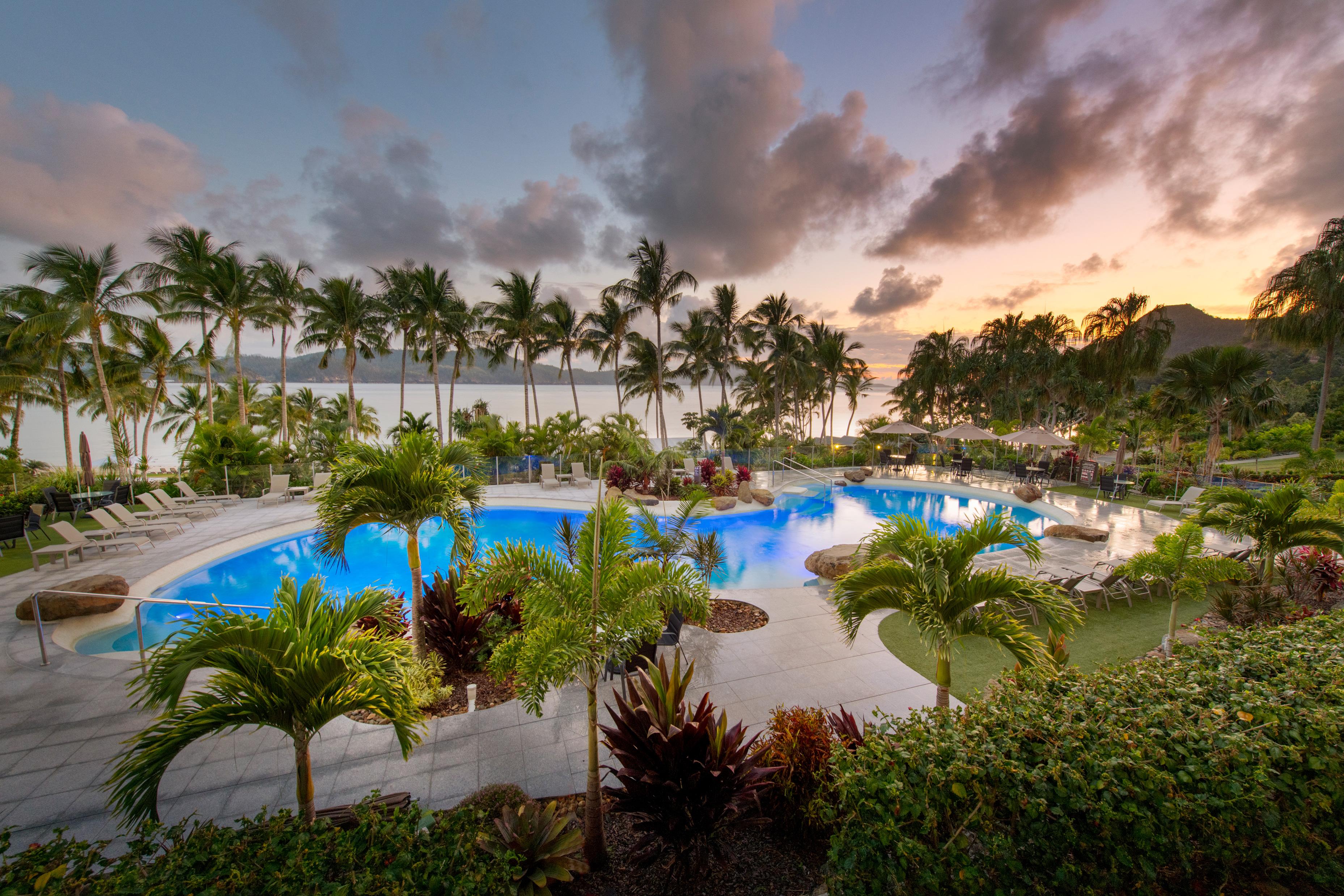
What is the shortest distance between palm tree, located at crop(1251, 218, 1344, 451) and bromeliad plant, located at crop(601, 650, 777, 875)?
2465cm

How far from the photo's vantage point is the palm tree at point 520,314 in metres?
24.8

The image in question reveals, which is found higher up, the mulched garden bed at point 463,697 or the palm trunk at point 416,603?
the palm trunk at point 416,603

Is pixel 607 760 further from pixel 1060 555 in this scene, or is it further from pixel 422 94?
pixel 422 94

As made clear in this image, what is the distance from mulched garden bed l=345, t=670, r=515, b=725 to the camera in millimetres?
4523

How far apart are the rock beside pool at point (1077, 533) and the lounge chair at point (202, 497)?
76.0 ft

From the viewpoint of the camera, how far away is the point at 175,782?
11.8 feet

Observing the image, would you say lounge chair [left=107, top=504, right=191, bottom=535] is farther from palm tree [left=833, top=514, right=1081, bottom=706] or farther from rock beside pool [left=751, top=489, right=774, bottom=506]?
rock beside pool [left=751, top=489, right=774, bottom=506]

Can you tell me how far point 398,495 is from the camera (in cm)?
471

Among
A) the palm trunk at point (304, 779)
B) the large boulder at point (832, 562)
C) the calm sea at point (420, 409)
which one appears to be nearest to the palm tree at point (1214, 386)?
the large boulder at point (832, 562)

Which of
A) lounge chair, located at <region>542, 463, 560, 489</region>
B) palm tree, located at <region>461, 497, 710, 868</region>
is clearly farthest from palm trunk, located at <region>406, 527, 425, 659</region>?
lounge chair, located at <region>542, 463, 560, 489</region>

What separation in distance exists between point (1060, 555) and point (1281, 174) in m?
11.3

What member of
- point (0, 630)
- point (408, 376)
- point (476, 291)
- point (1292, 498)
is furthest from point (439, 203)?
point (408, 376)

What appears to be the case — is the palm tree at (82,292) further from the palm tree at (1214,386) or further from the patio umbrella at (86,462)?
the palm tree at (1214,386)

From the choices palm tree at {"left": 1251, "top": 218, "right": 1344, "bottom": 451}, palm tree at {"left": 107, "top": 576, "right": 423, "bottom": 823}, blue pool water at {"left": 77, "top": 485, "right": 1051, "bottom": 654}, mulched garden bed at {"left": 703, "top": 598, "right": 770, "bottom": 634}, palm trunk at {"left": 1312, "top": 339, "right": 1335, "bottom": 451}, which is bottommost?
blue pool water at {"left": 77, "top": 485, "right": 1051, "bottom": 654}
